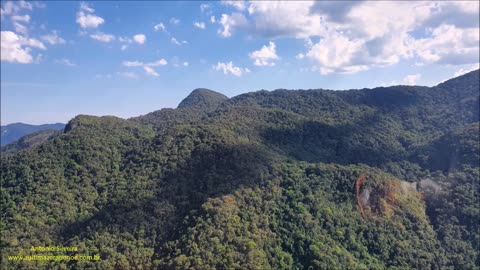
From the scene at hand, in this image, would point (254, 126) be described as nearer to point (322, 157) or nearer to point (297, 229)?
point (322, 157)

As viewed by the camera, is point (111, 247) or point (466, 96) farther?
point (466, 96)

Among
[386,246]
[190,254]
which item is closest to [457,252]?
[386,246]

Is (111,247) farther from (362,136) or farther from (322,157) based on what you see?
(362,136)

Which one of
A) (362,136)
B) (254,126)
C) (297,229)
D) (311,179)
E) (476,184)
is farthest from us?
(362,136)

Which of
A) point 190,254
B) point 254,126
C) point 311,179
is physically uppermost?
point 254,126

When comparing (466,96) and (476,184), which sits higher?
(466,96)

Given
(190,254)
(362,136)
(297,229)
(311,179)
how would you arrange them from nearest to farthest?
1. (190,254)
2. (297,229)
3. (311,179)
4. (362,136)

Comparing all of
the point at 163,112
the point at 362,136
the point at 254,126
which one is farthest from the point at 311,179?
the point at 163,112
